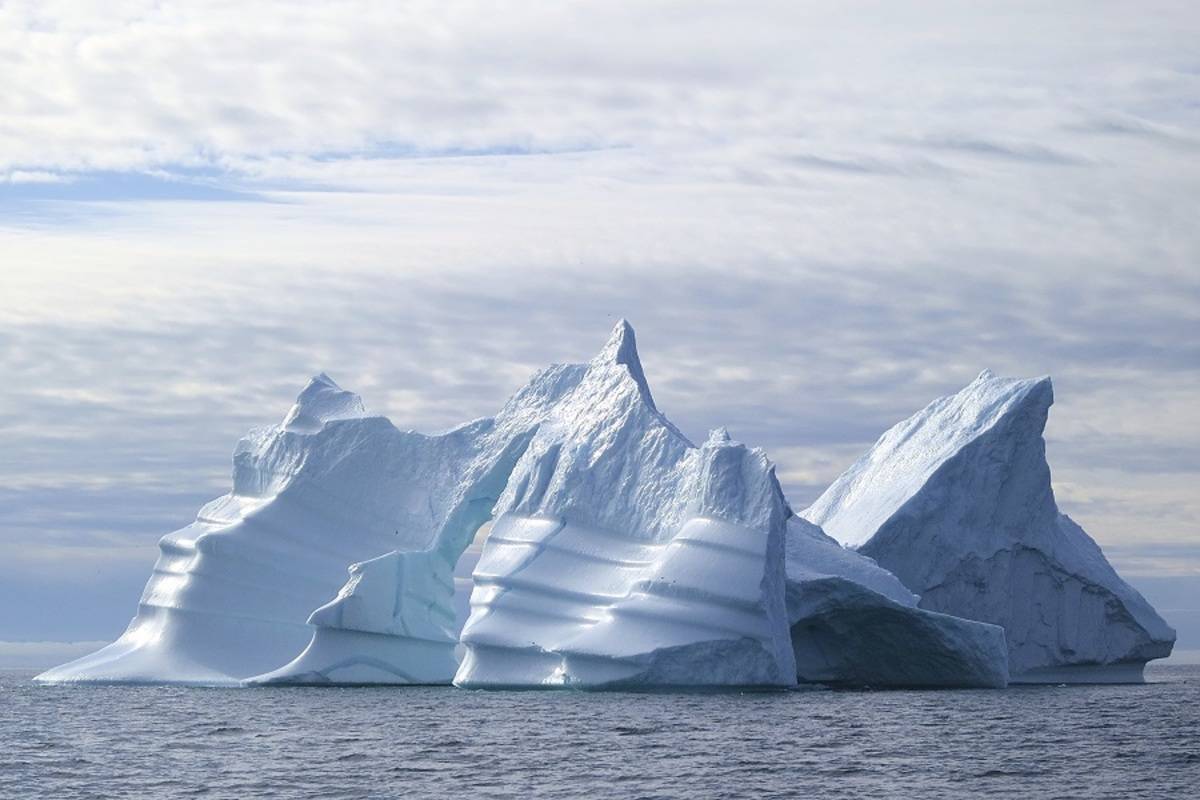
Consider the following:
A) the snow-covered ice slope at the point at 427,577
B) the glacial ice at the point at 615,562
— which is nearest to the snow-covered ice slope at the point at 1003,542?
the glacial ice at the point at 615,562

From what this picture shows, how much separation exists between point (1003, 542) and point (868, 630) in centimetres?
468

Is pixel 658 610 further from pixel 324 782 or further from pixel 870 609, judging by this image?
pixel 324 782

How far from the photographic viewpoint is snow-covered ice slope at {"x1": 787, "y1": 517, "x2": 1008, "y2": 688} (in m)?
31.9

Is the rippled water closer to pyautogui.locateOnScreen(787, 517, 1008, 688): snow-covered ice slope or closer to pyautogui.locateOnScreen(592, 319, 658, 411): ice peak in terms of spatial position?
pyautogui.locateOnScreen(787, 517, 1008, 688): snow-covered ice slope

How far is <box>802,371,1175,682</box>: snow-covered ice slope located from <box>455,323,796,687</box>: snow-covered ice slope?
549cm

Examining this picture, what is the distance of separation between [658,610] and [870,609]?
15.2ft

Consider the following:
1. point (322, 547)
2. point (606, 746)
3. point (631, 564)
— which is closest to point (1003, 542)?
point (631, 564)

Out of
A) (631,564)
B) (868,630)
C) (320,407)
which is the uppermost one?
(320,407)

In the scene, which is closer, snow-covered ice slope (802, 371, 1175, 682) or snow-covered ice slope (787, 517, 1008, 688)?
snow-covered ice slope (787, 517, 1008, 688)

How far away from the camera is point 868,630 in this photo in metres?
33.5

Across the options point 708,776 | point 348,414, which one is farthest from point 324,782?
point 348,414

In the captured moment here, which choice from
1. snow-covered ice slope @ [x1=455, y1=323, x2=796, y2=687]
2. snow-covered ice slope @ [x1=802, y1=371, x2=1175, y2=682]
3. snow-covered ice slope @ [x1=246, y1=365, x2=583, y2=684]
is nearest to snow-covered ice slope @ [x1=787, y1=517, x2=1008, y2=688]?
snow-covered ice slope @ [x1=455, y1=323, x2=796, y2=687]

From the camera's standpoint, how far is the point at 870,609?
31953 mm

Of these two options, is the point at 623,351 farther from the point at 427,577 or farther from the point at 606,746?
the point at 606,746
